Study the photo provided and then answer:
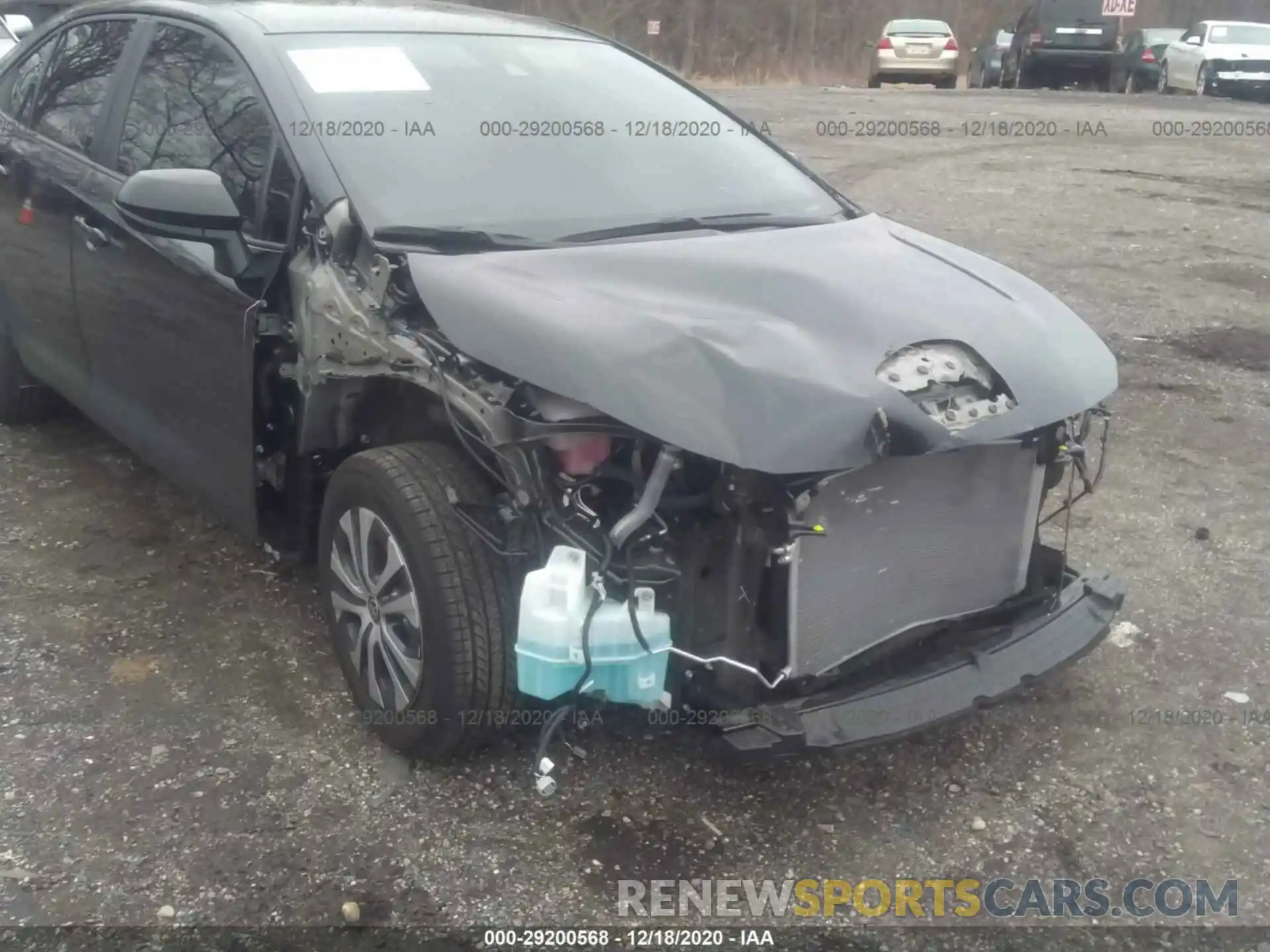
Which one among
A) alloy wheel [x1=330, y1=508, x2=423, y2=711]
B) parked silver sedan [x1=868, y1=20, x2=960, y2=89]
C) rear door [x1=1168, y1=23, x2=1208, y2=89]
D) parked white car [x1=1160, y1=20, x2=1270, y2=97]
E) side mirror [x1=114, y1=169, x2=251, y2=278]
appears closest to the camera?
alloy wheel [x1=330, y1=508, x2=423, y2=711]

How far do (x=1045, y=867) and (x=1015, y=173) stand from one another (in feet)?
33.9

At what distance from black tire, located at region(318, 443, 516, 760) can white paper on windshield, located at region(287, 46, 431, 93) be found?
1075 millimetres

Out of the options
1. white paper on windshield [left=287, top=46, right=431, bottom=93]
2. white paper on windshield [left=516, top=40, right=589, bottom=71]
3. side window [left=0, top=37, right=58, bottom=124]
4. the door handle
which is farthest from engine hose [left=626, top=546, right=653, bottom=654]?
side window [left=0, top=37, right=58, bottom=124]

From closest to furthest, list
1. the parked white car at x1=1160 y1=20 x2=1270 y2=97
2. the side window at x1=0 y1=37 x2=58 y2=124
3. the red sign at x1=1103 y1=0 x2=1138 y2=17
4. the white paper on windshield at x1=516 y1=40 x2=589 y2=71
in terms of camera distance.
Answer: the white paper on windshield at x1=516 y1=40 x2=589 y2=71, the side window at x1=0 y1=37 x2=58 y2=124, the parked white car at x1=1160 y1=20 x2=1270 y2=97, the red sign at x1=1103 y1=0 x2=1138 y2=17

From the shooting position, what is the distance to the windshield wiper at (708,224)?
3061 mm

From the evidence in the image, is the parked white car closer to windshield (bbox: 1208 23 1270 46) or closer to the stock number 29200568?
windshield (bbox: 1208 23 1270 46)

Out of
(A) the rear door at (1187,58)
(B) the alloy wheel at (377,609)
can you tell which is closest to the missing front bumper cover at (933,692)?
(B) the alloy wheel at (377,609)

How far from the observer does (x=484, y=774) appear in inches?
114

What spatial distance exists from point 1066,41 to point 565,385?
77.6ft

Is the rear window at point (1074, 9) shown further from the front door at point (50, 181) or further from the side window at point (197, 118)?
the side window at point (197, 118)

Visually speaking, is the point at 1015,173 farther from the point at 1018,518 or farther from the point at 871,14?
the point at 871,14

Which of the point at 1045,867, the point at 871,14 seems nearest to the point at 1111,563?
the point at 1045,867

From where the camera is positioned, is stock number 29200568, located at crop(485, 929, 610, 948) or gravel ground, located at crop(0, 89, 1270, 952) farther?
gravel ground, located at crop(0, 89, 1270, 952)

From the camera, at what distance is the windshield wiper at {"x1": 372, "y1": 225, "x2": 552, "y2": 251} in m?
2.87
